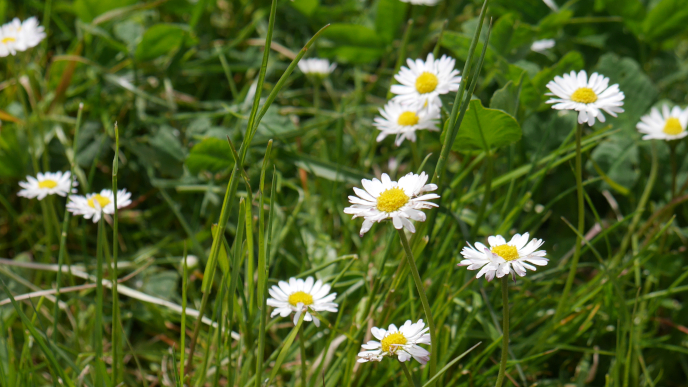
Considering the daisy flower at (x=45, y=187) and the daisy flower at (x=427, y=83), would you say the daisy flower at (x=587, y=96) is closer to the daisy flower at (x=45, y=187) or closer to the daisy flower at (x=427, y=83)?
the daisy flower at (x=427, y=83)

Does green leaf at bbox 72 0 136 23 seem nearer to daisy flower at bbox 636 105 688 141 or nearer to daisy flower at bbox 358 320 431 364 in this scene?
daisy flower at bbox 358 320 431 364

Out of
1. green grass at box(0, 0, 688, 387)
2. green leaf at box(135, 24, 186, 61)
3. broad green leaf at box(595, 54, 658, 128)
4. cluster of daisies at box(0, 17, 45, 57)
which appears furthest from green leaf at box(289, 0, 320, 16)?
broad green leaf at box(595, 54, 658, 128)

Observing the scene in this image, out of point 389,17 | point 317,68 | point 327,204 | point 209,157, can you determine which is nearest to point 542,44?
point 389,17

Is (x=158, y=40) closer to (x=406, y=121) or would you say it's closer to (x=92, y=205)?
(x=92, y=205)

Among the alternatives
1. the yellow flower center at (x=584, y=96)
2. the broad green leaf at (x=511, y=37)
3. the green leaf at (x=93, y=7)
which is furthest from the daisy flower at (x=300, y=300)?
the green leaf at (x=93, y=7)

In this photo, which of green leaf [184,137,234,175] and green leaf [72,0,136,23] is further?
green leaf [72,0,136,23]

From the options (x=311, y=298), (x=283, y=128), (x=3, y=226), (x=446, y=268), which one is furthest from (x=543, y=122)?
(x=3, y=226)
